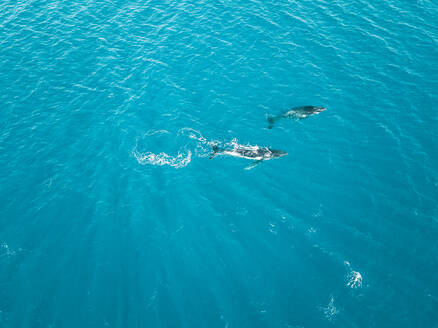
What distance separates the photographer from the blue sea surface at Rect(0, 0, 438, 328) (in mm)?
37594

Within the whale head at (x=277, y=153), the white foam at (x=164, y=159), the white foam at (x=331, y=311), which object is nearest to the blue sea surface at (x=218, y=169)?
the white foam at (x=331, y=311)

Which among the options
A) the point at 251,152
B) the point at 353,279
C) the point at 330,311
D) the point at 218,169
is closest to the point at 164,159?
the point at 218,169

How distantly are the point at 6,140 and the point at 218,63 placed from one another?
39.4 metres

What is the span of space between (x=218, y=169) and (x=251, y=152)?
18.6 ft

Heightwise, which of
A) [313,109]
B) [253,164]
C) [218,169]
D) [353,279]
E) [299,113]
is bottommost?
[353,279]

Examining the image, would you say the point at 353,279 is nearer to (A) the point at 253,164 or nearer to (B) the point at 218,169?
(A) the point at 253,164

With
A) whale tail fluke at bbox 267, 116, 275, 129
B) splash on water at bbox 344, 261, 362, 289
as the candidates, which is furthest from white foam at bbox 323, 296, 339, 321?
whale tail fluke at bbox 267, 116, 275, 129

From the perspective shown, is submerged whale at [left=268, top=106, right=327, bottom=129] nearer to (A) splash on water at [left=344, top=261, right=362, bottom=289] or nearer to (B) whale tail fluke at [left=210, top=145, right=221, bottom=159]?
(B) whale tail fluke at [left=210, top=145, right=221, bottom=159]

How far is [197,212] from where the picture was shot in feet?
147

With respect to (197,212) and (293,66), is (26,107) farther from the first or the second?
(293,66)

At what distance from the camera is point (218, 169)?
49.4 meters

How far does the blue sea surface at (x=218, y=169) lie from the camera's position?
123 ft

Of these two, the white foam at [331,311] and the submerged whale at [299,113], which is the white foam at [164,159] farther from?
the white foam at [331,311]

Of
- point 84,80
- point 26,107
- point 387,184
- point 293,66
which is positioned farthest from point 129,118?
point 387,184
